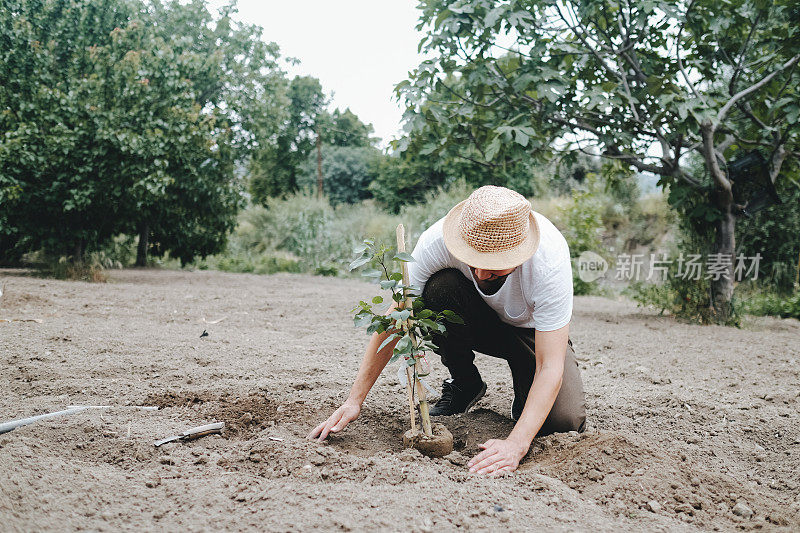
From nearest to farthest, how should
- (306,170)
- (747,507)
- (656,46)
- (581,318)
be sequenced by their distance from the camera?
(747,507) < (656,46) < (581,318) < (306,170)

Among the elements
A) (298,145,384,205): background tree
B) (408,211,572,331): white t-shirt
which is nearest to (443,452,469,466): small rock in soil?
(408,211,572,331): white t-shirt

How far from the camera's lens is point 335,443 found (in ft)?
7.41

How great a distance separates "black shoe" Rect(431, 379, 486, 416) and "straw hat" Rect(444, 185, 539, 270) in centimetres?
108

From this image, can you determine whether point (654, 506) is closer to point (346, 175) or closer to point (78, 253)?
point (78, 253)

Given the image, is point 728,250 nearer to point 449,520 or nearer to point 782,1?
point 782,1

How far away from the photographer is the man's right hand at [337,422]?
7.34ft

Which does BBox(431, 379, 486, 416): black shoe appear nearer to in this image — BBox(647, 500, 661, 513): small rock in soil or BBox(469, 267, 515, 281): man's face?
BBox(469, 267, 515, 281): man's face

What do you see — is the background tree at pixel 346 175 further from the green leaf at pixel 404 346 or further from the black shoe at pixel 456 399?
the green leaf at pixel 404 346

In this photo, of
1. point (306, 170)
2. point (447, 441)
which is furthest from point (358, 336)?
point (306, 170)

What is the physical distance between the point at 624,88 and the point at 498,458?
4574 mm

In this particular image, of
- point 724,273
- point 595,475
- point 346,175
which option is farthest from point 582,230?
point 346,175

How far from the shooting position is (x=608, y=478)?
6.30ft

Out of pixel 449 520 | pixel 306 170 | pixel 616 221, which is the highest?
pixel 306 170

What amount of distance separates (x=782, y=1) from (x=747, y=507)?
430cm
